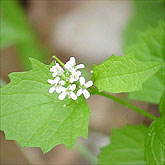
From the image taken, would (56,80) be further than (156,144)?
No

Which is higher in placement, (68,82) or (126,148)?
(68,82)

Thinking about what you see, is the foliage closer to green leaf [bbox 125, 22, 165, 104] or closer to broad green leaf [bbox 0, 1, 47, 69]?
green leaf [bbox 125, 22, 165, 104]

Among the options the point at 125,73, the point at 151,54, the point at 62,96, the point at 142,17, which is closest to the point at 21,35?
the point at 142,17

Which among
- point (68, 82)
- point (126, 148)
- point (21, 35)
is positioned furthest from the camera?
point (21, 35)

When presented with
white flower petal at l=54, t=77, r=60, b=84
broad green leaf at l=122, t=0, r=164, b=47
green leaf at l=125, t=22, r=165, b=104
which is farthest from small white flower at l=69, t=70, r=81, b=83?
broad green leaf at l=122, t=0, r=164, b=47

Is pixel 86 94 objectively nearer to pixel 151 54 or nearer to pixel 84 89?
→ pixel 84 89

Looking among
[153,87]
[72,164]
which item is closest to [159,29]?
[153,87]
